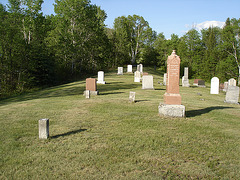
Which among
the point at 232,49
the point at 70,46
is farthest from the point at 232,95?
the point at 232,49

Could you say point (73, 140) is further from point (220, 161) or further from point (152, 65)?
point (152, 65)

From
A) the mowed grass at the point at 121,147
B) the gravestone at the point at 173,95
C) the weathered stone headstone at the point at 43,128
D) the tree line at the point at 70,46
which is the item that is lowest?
the mowed grass at the point at 121,147

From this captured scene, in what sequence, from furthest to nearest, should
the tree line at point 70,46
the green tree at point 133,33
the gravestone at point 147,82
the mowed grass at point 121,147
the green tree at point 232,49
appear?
1. the green tree at point 133,33
2. the green tree at point 232,49
3. the tree line at point 70,46
4. the gravestone at point 147,82
5. the mowed grass at point 121,147

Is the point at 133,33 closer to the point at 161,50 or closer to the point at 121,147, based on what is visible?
the point at 161,50

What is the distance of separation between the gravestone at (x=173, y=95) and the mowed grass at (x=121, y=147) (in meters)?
0.41

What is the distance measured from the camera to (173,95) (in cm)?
907

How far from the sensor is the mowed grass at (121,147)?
4.61 metres

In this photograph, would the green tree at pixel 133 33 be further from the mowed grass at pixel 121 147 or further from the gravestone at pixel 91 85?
the mowed grass at pixel 121 147

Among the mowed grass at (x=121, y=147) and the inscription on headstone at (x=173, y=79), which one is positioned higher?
the inscription on headstone at (x=173, y=79)

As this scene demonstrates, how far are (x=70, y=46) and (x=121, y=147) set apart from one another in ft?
101

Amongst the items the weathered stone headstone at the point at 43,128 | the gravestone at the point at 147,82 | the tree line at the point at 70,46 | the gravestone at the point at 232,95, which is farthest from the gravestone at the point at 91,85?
the tree line at the point at 70,46

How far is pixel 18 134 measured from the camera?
6941mm

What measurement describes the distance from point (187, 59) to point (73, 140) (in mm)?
61143

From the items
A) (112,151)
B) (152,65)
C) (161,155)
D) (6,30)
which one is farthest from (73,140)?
(152,65)
